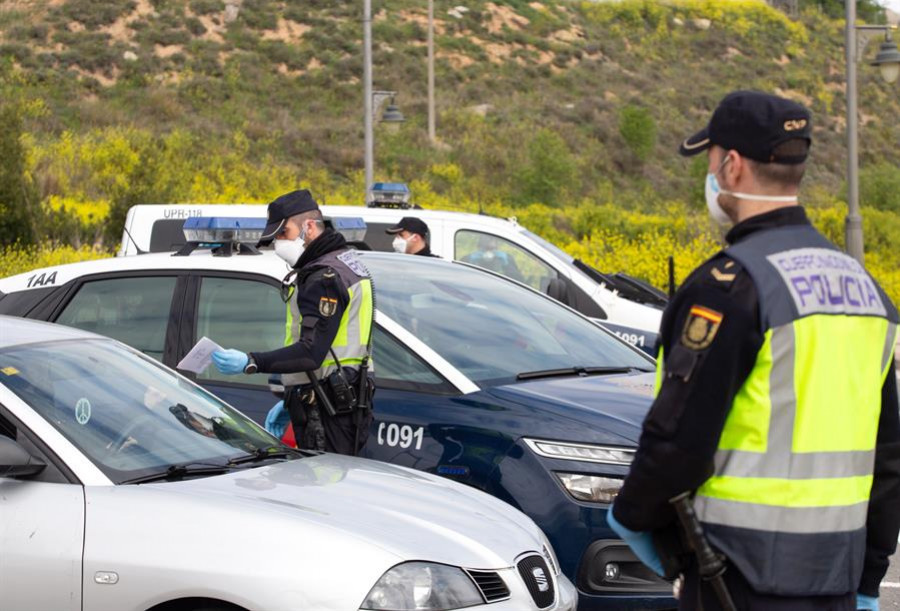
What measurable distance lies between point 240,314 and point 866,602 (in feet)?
12.4

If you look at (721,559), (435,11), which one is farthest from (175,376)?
(435,11)

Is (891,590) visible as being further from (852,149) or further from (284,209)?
(852,149)

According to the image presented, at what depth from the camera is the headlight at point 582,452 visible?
4887 mm

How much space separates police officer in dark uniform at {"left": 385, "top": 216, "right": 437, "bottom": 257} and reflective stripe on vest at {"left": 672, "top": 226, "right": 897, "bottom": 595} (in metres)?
6.31

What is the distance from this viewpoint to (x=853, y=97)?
1708cm

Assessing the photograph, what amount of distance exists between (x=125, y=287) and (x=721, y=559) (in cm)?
424

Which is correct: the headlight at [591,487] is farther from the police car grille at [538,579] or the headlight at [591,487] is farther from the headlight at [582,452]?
the police car grille at [538,579]

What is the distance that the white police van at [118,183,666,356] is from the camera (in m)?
9.43

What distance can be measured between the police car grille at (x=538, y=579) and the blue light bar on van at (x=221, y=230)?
9.04 ft

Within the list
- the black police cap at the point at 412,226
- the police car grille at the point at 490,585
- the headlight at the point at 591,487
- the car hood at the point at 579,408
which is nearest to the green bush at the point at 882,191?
the black police cap at the point at 412,226

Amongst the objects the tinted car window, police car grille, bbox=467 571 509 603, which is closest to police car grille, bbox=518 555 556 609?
police car grille, bbox=467 571 509 603

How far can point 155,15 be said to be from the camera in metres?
52.5

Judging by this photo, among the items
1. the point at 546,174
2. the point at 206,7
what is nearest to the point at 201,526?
the point at 546,174

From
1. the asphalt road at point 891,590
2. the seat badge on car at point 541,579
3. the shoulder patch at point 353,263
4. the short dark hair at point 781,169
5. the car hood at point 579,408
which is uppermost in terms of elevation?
the short dark hair at point 781,169
